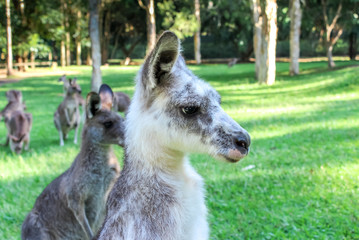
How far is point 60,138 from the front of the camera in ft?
27.9

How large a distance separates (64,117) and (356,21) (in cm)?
2454

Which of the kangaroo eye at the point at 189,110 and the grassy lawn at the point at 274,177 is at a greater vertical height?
the kangaroo eye at the point at 189,110

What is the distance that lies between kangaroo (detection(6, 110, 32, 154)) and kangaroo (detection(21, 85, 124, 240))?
4165 mm

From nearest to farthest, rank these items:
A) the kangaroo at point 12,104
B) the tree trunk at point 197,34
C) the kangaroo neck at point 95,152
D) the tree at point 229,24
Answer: the kangaroo neck at point 95,152
the kangaroo at point 12,104
the tree trunk at point 197,34
the tree at point 229,24

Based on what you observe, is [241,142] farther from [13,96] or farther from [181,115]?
[13,96]

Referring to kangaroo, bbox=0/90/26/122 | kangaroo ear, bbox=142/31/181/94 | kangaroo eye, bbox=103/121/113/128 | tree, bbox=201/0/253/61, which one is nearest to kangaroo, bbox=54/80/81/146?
kangaroo, bbox=0/90/26/122

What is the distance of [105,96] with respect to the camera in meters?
4.36

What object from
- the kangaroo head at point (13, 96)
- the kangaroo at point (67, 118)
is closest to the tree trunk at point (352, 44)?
the kangaroo at point (67, 118)

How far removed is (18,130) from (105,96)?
4.21 meters

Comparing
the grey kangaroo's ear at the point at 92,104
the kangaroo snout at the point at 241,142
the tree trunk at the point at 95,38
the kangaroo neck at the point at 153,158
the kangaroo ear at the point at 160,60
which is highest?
the tree trunk at the point at 95,38

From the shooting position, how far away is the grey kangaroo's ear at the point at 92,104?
4113 mm

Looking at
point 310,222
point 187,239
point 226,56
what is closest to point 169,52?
point 187,239

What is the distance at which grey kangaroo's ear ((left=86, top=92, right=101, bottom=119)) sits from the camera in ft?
13.5

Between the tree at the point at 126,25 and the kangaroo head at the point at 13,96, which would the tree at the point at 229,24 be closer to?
the tree at the point at 126,25
